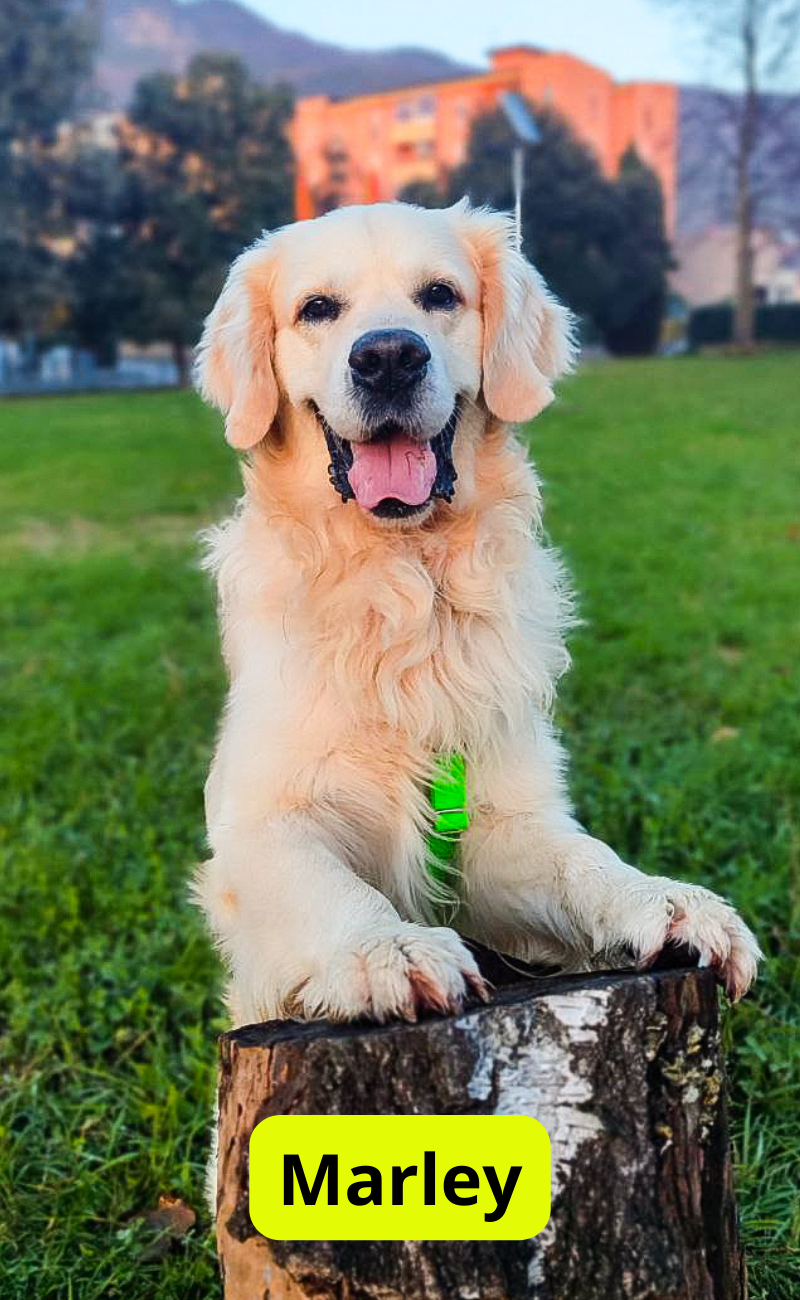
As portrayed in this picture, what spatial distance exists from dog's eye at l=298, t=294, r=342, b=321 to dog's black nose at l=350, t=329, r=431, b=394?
261mm

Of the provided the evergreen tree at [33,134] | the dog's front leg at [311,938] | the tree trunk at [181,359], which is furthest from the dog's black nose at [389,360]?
the tree trunk at [181,359]

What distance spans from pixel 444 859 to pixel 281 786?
0.34 metres

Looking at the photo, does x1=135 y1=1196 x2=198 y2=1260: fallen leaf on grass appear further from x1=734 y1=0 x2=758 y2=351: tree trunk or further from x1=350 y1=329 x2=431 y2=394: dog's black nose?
x1=734 y1=0 x2=758 y2=351: tree trunk

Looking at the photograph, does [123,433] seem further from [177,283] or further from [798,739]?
[177,283]

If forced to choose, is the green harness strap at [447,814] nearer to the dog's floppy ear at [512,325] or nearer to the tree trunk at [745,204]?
the dog's floppy ear at [512,325]

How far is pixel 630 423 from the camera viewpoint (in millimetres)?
14711

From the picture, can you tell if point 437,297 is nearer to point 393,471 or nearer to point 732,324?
point 393,471

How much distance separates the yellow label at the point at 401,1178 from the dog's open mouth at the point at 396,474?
122cm

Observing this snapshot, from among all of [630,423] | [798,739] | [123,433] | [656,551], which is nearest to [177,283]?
[123,433]

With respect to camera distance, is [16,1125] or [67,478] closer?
[16,1125]

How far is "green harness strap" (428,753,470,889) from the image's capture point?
214cm

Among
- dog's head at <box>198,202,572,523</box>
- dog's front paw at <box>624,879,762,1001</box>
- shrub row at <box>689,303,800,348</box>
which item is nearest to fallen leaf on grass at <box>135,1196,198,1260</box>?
dog's front paw at <box>624,879,762,1001</box>

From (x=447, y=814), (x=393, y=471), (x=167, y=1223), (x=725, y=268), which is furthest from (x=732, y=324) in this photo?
(x=167, y=1223)

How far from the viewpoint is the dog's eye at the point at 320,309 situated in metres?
2.48
